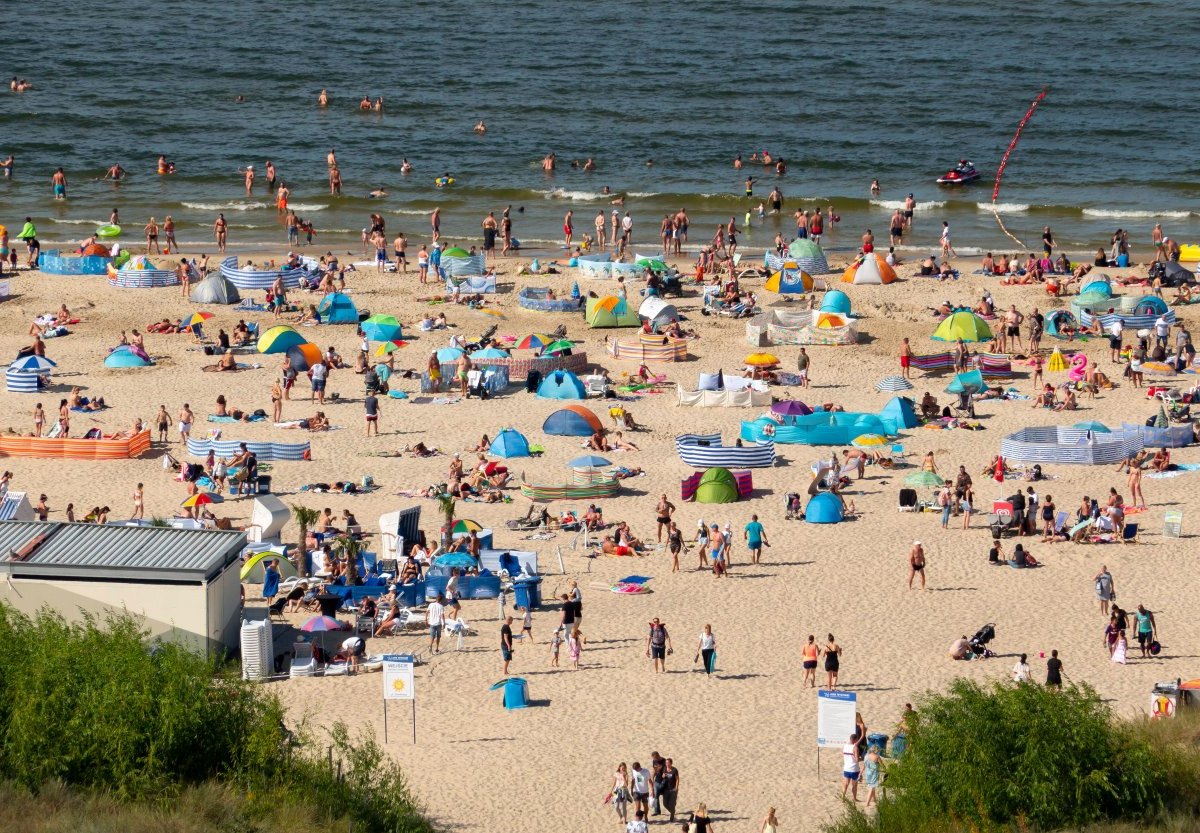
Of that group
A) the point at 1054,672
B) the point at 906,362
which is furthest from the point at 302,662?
the point at 906,362

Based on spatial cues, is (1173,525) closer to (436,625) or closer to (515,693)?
(515,693)

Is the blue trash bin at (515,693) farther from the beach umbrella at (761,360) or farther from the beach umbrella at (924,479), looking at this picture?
the beach umbrella at (761,360)

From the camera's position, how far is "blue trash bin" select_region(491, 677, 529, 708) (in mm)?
21969

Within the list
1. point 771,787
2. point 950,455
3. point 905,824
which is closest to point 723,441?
point 950,455

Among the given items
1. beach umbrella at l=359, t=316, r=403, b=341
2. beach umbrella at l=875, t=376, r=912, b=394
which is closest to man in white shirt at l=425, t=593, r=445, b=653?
beach umbrella at l=875, t=376, r=912, b=394

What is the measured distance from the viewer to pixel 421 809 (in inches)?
748

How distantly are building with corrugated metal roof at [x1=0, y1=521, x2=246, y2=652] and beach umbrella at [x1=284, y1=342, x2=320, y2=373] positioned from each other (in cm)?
1258

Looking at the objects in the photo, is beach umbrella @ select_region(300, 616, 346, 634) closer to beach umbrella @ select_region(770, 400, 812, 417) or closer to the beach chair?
the beach chair

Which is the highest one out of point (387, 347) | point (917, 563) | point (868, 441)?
point (387, 347)

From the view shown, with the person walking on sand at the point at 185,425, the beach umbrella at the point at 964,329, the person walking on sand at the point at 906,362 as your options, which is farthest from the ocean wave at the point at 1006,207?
the person walking on sand at the point at 185,425

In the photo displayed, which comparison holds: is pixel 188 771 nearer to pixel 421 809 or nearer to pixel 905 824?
pixel 421 809

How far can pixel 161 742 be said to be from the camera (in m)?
17.3

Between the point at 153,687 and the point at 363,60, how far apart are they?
5891 cm

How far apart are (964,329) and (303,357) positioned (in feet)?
44.4
